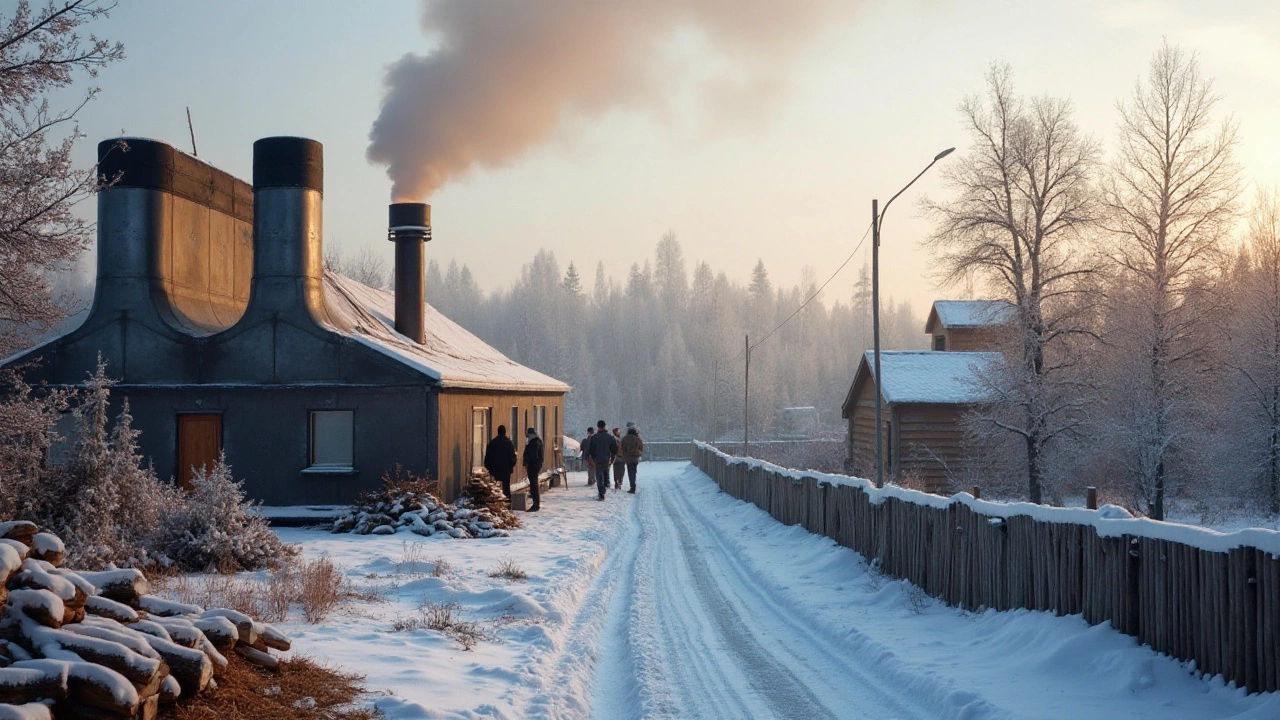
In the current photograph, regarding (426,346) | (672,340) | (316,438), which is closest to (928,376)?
(426,346)

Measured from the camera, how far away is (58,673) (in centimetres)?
509

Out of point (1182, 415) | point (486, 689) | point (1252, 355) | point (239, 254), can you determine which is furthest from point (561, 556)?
point (1252, 355)

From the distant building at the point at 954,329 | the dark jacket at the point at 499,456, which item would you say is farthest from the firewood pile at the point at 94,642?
the distant building at the point at 954,329

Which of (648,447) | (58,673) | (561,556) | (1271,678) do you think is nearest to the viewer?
(58,673)

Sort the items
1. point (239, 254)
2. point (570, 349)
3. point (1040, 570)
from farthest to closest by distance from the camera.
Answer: point (570, 349) < point (239, 254) < point (1040, 570)

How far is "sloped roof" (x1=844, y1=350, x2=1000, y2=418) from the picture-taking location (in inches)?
1166

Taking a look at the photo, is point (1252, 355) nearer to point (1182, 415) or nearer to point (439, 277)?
point (1182, 415)

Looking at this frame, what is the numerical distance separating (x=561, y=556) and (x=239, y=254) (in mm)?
13791

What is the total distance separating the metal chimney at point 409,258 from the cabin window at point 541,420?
6857mm

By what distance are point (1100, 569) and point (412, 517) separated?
40.4 ft

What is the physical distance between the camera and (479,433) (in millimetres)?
23219

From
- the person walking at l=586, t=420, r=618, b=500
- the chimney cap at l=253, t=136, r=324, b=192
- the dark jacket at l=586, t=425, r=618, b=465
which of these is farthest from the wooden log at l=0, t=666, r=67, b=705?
the dark jacket at l=586, t=425, r=618, b=465

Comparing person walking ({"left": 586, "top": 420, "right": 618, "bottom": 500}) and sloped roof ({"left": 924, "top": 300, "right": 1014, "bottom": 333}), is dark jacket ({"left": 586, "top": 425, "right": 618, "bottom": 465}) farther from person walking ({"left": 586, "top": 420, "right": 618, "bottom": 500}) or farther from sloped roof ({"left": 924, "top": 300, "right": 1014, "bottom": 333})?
sloped roof ({"left": 924, "top": 300, "right": 1014, "bottom": 333})

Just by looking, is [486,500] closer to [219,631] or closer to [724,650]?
[724,650]
